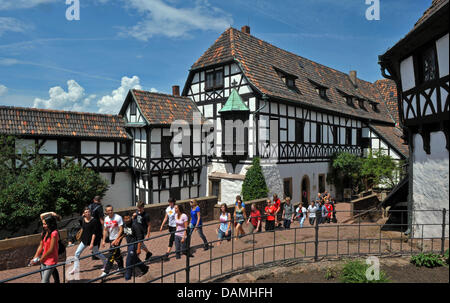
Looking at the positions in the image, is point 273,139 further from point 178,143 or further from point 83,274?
point 83,274

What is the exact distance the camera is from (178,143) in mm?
18453

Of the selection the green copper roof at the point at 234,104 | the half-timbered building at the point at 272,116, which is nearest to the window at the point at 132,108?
the half-timbered building at the point at 272,116

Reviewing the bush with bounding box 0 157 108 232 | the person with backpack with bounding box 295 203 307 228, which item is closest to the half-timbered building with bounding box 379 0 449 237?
the person with backpack with bounding box 295 203 307 228

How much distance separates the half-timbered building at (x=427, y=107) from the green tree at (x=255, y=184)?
8.27m

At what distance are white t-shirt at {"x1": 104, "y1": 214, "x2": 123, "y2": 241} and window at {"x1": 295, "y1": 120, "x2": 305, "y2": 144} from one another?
1342 centimetres

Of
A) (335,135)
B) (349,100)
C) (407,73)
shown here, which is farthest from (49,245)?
(349,100)

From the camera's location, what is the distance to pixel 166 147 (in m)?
18.0

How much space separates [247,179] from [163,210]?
5.17 m

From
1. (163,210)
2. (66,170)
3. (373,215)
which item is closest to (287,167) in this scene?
(373,215)

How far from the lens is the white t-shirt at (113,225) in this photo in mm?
7867

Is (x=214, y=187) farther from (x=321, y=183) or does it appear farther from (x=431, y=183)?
(x=431, y=183)

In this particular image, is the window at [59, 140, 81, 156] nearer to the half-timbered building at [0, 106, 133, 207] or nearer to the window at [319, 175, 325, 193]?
the half-timbered building at [0, 106, 133, 207]

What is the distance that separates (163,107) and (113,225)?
1178 cm

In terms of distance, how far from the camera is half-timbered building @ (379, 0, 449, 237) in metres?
6.84
